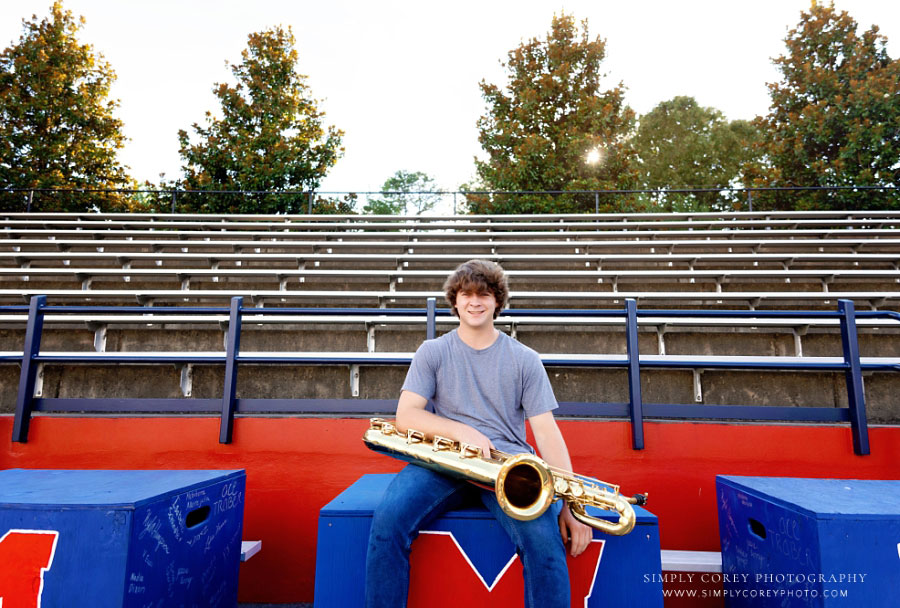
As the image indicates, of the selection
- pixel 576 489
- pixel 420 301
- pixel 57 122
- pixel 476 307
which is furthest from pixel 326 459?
pixel 57 122

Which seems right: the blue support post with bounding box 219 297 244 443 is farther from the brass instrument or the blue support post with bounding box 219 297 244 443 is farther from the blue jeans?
the blue jeans

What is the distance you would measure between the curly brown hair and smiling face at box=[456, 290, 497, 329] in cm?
2

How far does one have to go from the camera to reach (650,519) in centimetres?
179

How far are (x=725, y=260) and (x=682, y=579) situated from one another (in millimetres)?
5173

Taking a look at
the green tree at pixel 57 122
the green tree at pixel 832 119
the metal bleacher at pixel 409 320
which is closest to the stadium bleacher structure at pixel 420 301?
the metal bleacher at pixel 409 320

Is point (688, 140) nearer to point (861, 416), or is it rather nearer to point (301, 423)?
point (861, 416)

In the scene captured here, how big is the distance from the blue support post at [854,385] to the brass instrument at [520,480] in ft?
6.99

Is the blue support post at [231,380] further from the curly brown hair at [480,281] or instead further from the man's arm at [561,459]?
the man's arm at [561,459]

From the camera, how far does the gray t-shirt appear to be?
6.61ft

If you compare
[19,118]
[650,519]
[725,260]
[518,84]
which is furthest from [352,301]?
[19,118]

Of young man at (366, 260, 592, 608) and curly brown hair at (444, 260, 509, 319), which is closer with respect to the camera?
young man at (366, 260, 592, 608)

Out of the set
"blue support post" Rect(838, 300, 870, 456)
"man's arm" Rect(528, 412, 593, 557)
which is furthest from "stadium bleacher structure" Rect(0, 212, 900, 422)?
"man's arm" Rect(528, 412, 593, 557)

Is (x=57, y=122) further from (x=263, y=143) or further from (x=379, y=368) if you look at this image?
(x=379, y=368)

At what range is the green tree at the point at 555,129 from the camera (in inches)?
522
